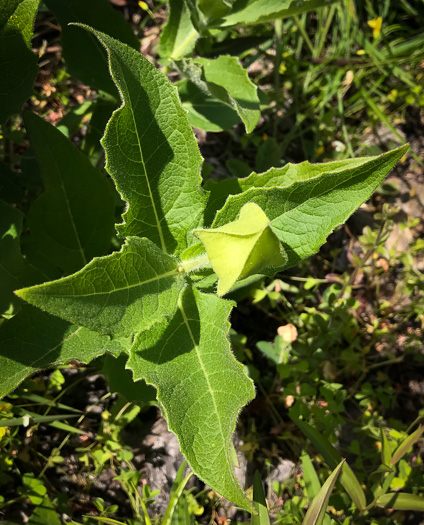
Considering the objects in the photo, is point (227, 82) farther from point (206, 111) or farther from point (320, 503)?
point (320, 503)

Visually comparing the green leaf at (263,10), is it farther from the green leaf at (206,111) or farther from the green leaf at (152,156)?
the green leaf at (152,156)

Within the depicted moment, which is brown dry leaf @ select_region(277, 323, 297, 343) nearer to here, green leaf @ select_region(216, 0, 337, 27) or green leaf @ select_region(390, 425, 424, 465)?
green leaf @ select_region(390, 425, 424, 465)

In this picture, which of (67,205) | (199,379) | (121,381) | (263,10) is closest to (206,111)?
(263,10)

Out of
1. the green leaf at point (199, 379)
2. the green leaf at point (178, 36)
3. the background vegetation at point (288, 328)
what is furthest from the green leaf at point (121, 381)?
the green leaf at point (178, 36)

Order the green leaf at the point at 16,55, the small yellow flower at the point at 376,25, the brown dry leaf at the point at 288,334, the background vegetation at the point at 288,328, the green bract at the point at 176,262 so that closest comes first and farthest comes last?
the green bract at the point at 176,262, the green leaf at the point at 16,55, the background vegetation at the point at 288,328, the brown dry leaf at the point at 288,334, the small yellow flower at the point at 376,25

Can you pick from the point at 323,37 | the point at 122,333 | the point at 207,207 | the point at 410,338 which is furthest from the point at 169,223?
the point at 323,37
